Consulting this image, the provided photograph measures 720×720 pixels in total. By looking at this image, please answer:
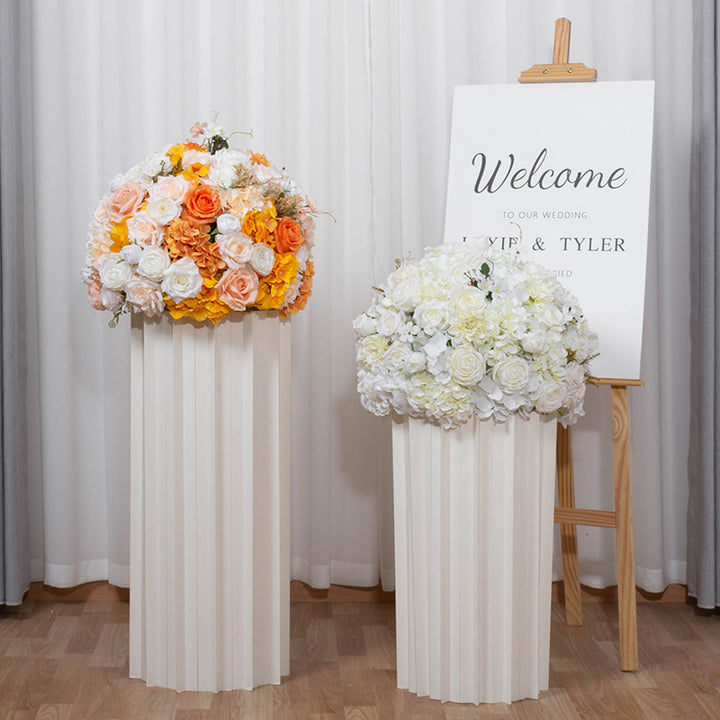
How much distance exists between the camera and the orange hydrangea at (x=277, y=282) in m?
2.04

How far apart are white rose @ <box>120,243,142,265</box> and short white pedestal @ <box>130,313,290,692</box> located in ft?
0.56

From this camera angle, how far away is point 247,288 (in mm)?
1979

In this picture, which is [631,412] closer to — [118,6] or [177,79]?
[177,79]

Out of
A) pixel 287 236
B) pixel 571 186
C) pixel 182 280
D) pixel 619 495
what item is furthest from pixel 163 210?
pixel 619 495

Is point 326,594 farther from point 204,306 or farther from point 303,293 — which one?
point 204,306

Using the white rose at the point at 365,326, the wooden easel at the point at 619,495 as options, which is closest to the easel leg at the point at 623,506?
the wooden easel at the point at 619,495

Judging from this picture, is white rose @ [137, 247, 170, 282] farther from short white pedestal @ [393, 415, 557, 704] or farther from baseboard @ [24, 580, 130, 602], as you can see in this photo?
baseboard @ [24, 580, 130, 602]

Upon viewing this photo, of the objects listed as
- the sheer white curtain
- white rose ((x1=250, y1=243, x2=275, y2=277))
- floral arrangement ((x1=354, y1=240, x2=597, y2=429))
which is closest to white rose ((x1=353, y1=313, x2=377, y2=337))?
floral arrangement ((x1=354, y1=240, x2=597, y2=429))

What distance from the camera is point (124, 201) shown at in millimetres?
2051

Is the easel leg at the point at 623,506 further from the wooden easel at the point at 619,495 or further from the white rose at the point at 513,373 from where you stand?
the white rose at the point at 513,373

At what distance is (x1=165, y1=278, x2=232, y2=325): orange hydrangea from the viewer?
199cm

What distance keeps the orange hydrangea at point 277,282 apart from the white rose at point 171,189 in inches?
9.9

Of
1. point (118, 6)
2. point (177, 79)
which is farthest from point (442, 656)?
point (118, 6)

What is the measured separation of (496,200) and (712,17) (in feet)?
2.79
